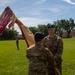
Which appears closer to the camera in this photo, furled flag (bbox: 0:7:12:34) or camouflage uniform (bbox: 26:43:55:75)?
camouflage uniform (bbox: 26:43:55:75)

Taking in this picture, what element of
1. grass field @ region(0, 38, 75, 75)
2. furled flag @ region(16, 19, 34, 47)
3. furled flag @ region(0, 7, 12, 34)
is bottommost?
grass field @ region(0, 38, 75, 75)

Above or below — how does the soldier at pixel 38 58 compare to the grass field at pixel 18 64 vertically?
above

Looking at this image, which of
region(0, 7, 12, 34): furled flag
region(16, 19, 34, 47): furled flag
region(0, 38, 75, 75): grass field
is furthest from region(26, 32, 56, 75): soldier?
region(0, 38, 75, 75): grass field

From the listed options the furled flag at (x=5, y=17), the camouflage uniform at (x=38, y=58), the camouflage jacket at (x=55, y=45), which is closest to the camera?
the camouflage uniform at (x=38, y=58)

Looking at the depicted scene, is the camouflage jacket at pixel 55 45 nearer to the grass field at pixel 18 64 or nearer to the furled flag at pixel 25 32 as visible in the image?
the furled flag at pixel 25 32

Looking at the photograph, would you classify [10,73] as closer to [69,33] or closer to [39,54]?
[39,54]

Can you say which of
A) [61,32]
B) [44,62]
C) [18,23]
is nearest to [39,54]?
[44,62]

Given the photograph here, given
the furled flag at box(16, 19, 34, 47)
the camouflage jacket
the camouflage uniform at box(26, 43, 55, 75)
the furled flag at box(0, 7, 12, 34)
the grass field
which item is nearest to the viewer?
the camouflage uniform at box(26, 43, 55, 75)

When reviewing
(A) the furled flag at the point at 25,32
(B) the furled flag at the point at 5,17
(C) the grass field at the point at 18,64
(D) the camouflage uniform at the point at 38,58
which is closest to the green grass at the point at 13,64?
(C) the grass field at the point at 18,64

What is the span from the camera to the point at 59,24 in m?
169

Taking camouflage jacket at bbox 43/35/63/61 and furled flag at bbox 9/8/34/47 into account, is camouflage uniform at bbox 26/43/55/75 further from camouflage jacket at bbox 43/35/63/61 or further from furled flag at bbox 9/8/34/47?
furled flag at bbox 9/8/34/47

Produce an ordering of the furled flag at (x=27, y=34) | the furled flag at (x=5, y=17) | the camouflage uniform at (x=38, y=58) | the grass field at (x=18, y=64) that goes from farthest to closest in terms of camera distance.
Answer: the grass field at (x=18, y=64) < the furled flag at (x=5, y=17) < the furled flag at (x=27, y=34) < the camouflage uniform at (x=38, y=58)

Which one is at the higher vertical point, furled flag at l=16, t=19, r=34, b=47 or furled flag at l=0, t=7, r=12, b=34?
furled flag at l=0, t=7, r=12, b=34

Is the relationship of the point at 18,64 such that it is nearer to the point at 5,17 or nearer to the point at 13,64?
the point at 13,64
